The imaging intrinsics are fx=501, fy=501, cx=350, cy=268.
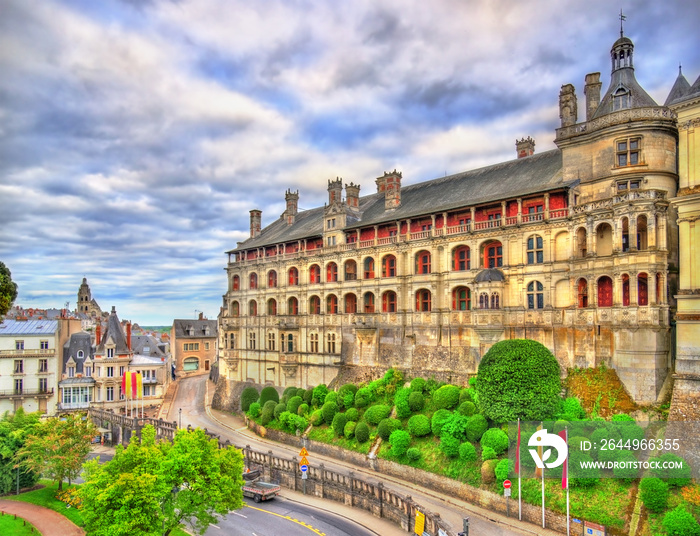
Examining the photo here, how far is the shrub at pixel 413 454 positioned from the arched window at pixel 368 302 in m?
20.8

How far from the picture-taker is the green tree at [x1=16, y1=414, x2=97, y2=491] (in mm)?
40844

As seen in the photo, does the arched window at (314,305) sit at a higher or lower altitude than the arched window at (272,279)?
lower

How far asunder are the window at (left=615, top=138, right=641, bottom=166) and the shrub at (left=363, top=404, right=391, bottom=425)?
28.6 m

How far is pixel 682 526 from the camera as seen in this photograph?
25.4m

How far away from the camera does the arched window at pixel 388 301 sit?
2191 inches

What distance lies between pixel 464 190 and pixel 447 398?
23018 millimetres

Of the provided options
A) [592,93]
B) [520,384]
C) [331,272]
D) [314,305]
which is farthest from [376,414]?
[592,93]

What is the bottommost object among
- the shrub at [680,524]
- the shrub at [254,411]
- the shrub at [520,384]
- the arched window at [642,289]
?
the shrub at [254,411]

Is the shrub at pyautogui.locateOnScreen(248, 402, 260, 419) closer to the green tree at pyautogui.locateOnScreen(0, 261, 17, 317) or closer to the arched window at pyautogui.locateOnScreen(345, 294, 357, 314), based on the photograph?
the arched window at pyautogui.locateOnScreen(345, 294, 357, 314)

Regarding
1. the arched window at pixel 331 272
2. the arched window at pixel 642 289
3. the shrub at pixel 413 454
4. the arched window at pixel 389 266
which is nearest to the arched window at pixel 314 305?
the arched window at pixel 331 272

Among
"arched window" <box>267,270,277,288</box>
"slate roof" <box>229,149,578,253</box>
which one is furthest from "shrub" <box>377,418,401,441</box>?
"arched window" <box>267,270,277,288</box>

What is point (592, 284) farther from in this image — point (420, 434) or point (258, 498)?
point (258, 498)

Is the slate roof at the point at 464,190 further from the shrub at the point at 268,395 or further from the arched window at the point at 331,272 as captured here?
the shrub at the point at 268,395

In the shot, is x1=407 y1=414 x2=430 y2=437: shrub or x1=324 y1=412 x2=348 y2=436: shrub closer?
x1=407 y1=414 x2=430 y2=437: shrub
